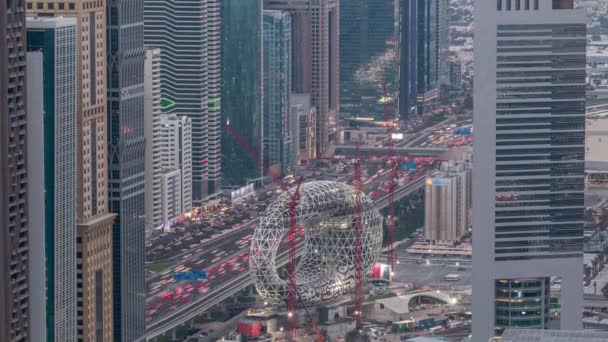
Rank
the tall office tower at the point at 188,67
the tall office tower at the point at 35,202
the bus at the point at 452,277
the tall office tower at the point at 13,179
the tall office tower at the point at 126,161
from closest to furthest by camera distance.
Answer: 1. the tall office tower at the point at 13,179
2. the tall office tower at the point at 35,202
3. the tall office tower at the point at 126,161
4. the bus at the point at 452,277
5. the tall office tower at the point at 188,67

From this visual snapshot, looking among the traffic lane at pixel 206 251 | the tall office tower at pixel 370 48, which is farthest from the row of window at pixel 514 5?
the tall office tower at pixel 370 48

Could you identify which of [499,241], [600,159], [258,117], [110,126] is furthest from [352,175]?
[110,126]

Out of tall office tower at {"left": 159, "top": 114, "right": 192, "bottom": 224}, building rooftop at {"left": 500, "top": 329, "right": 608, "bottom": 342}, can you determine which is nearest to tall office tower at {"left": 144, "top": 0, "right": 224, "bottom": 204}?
tall office tower at {"left": 159, "top": 114, "right": 192, "bottom": 224}

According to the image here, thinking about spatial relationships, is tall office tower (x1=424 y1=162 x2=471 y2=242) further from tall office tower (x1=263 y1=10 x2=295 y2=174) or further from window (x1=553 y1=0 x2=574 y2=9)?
window (x1=553 y1=0 x2=574 y2=9)

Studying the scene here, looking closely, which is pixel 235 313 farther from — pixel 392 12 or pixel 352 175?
pixel 392 12

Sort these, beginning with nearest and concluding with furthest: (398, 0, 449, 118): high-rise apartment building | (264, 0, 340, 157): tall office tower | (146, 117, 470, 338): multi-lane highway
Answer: (146, 117, 470, 338): multi-lane highway, (264, 0, 340, 157): tall office tower, (398, 0, 449, 118): high-rise apartment building

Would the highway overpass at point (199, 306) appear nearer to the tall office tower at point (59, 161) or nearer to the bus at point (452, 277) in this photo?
the bus at point (452, 277)

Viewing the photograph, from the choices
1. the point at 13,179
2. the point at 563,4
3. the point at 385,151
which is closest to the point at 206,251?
the point at 385,151
